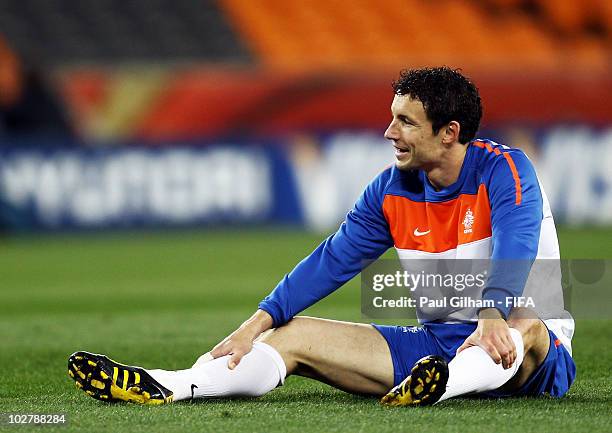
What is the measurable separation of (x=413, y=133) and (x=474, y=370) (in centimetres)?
89

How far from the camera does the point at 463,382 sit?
3982 mm

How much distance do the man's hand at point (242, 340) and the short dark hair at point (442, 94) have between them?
938 millimetres

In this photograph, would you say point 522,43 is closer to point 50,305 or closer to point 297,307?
point 50,305

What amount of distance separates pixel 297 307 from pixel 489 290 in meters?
0.79

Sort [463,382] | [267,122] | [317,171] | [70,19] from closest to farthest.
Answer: [463,382] < [317,171] < [267,122] < [70,19]

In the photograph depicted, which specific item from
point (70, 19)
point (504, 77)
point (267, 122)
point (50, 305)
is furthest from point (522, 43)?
point (50, 305)

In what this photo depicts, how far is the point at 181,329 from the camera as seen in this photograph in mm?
7469

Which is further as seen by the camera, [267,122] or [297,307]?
[267,122]

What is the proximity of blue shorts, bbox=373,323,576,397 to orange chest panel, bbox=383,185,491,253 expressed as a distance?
12.1 inches

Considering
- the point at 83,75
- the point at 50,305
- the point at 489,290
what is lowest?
the point at 50,305

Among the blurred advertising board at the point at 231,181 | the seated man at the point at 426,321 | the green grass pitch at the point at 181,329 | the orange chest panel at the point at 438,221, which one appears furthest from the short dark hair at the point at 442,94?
the blurred advertising board at the point at 231,181

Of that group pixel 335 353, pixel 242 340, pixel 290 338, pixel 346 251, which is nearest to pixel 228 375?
pixel 242 340

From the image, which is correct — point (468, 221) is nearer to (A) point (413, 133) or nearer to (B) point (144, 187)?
(A) point (413, 133)

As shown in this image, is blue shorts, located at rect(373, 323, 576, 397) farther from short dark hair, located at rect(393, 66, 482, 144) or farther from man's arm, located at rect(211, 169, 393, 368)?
short dark hair, located at rect(393, 66, 482, 144)
